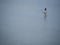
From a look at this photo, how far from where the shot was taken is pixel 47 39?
197 centimetres

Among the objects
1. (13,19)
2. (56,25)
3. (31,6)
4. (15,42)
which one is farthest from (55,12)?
(15,42)

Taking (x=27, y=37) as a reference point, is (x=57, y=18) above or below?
above

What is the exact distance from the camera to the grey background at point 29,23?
1.91 metres

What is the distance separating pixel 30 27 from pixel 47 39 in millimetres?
544

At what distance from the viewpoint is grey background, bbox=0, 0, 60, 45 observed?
191 centimetres

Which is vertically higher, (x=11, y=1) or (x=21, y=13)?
(x=11, y=1)

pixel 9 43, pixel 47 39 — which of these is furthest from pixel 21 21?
pixel 47 39

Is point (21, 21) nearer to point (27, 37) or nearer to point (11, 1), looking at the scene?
point (27, 37)

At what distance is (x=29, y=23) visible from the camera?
196 cm

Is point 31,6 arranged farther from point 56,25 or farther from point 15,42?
point 15,42

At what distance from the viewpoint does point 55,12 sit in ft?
6.57

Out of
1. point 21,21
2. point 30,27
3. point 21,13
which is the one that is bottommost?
point 30,27

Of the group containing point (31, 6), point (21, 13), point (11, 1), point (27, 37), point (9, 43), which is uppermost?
point (11, 1)

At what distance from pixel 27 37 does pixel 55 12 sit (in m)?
0.99
